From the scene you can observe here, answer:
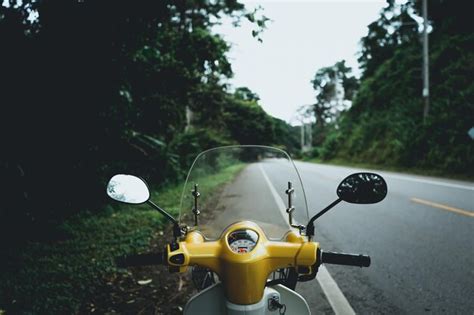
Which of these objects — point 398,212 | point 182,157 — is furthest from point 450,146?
point 182,157

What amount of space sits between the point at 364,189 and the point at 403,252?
3.62 m

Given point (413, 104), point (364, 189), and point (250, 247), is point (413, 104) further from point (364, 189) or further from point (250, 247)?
point (250, 247)

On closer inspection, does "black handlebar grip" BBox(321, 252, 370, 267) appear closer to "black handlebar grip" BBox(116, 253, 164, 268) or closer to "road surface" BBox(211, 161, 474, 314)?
"road surface" BBox(211, 161, 474, 314)

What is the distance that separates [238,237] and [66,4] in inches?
153

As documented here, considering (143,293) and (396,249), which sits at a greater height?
(396,249)

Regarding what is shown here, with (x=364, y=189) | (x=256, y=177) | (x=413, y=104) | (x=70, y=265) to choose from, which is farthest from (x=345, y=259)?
(x=413, y=104)

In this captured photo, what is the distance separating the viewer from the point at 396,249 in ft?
16.0

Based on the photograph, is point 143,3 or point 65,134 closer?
point 143,3

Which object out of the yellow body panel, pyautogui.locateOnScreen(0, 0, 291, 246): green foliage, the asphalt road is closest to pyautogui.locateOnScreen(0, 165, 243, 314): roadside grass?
pyautogui.locateOnScreen(0, 0, 291, 246): green foliage

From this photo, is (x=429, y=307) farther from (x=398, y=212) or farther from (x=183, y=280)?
(x=398, y=212)

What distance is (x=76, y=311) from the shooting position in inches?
131

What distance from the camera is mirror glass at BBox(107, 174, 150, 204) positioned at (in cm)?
181

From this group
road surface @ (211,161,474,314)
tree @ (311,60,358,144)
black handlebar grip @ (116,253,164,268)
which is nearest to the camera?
black handlebar grip @ (116,253,164,268)

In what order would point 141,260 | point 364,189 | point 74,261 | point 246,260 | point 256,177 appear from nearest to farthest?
point 246,260 < point 364,189 < point 141,260 < point 256,177 < point 74,261
